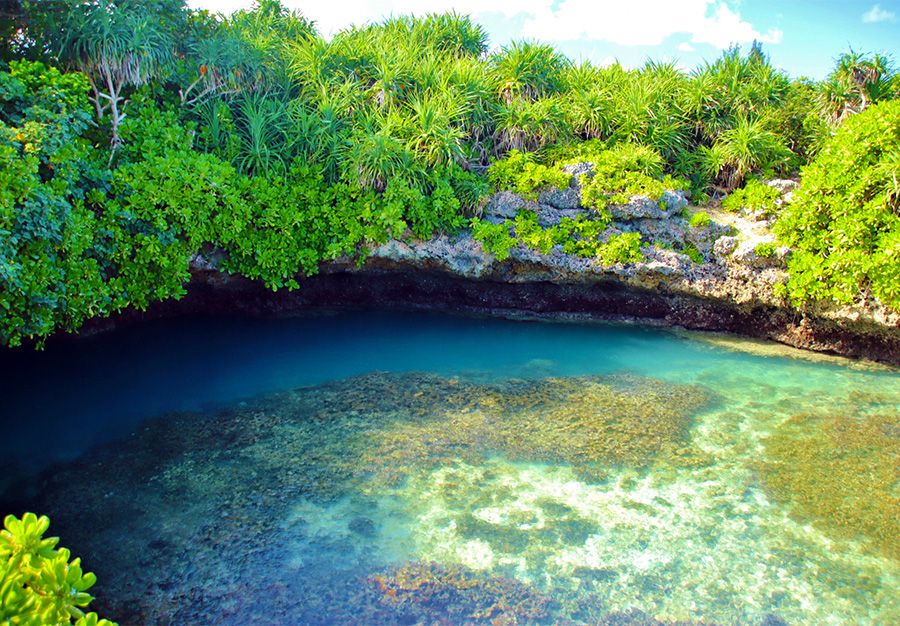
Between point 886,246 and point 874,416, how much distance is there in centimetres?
234

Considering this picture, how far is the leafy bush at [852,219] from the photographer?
8602mm

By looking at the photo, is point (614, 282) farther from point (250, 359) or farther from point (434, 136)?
point (250, 359)

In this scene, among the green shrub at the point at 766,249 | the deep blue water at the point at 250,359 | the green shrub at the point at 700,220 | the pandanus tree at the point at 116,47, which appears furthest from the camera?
the green shrub at the point at 700,220

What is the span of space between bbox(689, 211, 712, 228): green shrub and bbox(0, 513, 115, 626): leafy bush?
31.9 ft

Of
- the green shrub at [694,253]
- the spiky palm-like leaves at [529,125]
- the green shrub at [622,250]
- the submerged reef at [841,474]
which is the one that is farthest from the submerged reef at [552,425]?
the spiky palm-like leaves at [529,125]

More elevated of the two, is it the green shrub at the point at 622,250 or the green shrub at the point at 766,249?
the green shrub at the point at 766,249

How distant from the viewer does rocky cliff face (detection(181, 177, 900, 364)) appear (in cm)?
966

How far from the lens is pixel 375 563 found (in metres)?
5.16

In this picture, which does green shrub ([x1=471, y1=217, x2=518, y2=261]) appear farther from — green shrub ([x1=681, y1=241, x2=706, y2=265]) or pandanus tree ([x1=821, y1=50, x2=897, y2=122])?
pandanus tree ([x1=821, y1=50, x2=897, y2=122])

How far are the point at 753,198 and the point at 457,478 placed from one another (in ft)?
24.2

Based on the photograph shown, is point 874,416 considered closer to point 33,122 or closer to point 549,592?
point 549,592

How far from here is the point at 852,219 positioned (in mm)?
8875

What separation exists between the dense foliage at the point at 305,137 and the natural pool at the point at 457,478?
4.27ft

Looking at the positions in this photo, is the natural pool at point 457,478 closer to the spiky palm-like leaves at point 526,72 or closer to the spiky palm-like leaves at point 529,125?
the spiky palm-like leaves at point 529,125
